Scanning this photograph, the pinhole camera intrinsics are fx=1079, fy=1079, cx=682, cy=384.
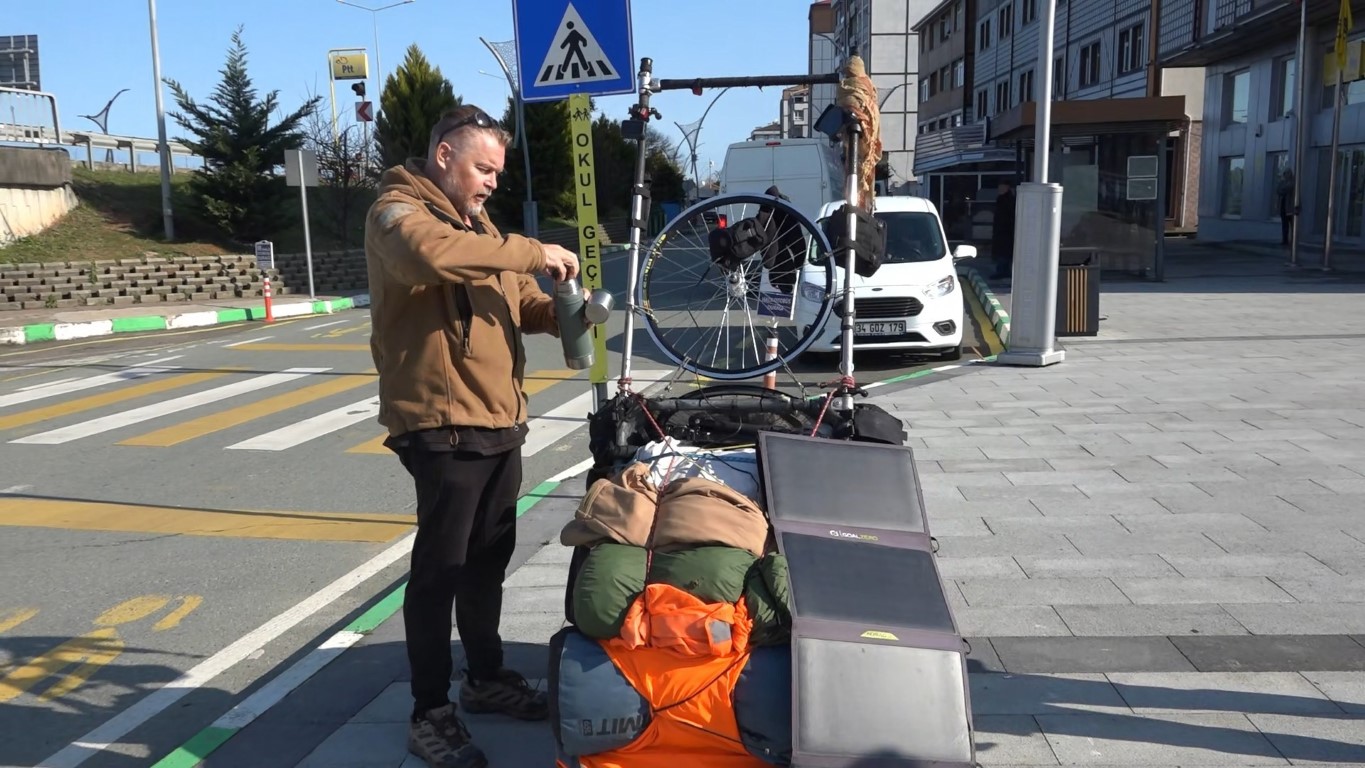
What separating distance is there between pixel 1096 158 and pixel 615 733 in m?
20.1

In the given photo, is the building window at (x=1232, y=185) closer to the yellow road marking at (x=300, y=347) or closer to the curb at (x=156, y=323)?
the curb at (x=156, y=323)

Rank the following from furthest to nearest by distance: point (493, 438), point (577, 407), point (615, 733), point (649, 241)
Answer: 1. point (577, 407)
2. point (649, 241)
3. point (493, 438)
4. point (615, 733)

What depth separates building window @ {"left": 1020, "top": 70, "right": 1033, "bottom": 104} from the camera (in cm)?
4916

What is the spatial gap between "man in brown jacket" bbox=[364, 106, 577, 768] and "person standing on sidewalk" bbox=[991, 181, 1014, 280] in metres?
16.4

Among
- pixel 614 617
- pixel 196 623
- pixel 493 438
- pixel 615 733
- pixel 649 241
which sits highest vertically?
pixel 649 241

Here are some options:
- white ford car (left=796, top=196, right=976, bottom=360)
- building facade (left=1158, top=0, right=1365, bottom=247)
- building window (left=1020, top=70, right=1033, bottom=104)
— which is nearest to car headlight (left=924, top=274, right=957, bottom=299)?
white ford car (left=796, top=196, right=976, bottom=360)

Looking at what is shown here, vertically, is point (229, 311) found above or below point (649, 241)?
below

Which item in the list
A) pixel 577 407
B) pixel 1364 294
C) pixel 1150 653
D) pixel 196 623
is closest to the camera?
pixel 1150 653

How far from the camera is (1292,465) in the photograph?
695cm

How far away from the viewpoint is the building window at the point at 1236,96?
107 feet

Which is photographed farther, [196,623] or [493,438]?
[196,623]

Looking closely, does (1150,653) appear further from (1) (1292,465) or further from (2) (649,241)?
(1) (1292,465)

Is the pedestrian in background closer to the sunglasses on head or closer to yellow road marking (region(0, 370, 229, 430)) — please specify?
yellow road marking (region(0, 370, 229, 430))

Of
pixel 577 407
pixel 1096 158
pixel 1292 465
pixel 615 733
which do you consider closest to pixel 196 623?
pixel 615 733
